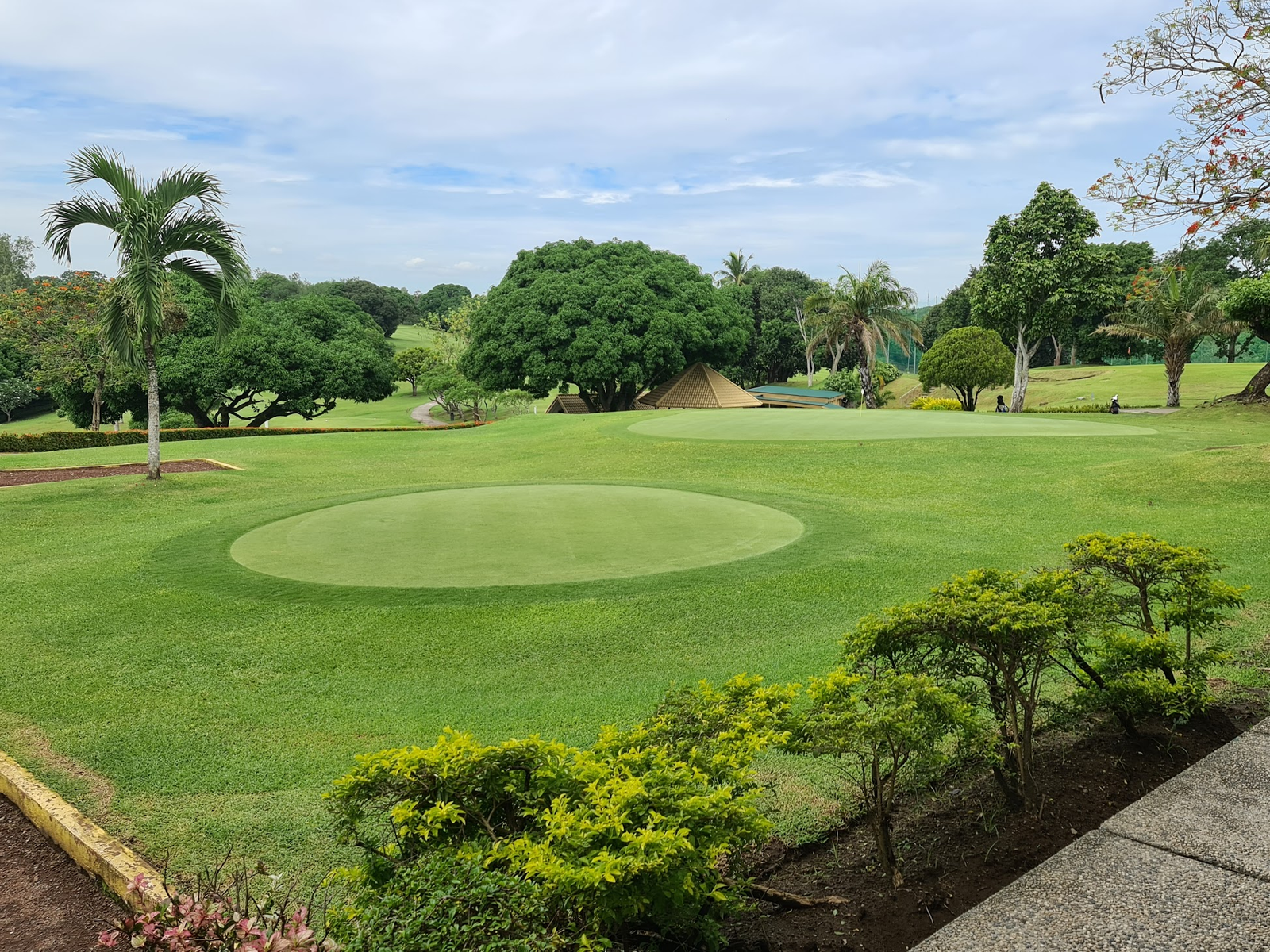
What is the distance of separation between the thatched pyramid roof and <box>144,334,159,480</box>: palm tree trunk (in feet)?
113

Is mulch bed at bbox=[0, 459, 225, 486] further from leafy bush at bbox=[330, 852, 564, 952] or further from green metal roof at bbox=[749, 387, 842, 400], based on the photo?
green metal roof at bbox=[749, 387, 842, 400]

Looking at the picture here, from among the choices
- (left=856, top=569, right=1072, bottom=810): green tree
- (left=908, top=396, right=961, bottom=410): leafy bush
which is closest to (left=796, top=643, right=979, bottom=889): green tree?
(left=856, top=569, right=1072, bottom=810): green tree

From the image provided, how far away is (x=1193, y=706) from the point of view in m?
4.80

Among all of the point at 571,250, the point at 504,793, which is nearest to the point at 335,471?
the point at 504,793

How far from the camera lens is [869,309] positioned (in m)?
47.8

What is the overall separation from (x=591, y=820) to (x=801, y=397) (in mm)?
58742

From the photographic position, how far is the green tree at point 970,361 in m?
46.2

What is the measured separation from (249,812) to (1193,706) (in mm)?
5174

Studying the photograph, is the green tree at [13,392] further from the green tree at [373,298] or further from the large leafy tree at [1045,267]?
the large leafy tree at [1045,267]

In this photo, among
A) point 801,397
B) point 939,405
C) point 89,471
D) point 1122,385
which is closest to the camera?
point 89,471

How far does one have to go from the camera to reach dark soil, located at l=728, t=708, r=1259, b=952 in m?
3.25

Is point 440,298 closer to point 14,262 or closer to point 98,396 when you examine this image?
point 14,262

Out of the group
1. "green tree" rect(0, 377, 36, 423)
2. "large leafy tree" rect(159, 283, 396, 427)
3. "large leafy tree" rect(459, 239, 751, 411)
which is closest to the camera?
"large leafy tree" rect(159, 283, 396, 427)

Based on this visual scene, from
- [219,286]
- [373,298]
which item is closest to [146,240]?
[219,286]
